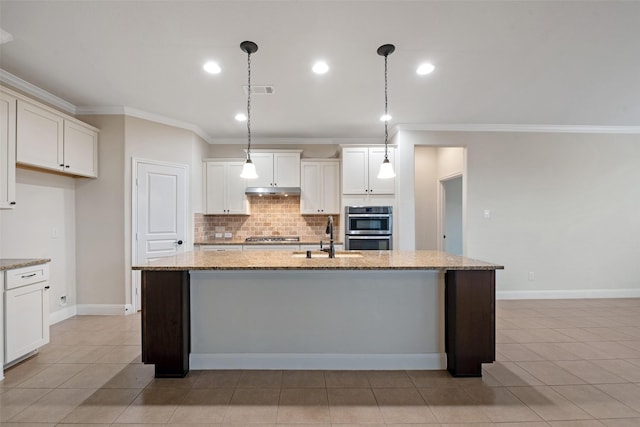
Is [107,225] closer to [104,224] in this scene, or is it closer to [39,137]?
[104,224]

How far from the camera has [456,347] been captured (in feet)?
7.57

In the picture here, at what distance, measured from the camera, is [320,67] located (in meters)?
2.78

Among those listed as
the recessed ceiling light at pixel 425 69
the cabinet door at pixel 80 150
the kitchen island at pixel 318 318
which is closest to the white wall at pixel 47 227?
the cabinet door at pixel 80 150

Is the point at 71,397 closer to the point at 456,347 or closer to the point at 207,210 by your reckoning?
the point at 456,347

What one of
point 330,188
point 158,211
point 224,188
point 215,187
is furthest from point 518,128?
point 158,211

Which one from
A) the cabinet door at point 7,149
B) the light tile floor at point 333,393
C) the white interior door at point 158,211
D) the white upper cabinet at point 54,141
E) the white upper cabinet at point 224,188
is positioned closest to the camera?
the light tile floor at point 333,393

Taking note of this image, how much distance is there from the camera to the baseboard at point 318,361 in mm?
2426

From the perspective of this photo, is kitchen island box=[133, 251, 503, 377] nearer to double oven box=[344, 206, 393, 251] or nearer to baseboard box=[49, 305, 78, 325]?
double oven box=[344, 206, 393, 251]

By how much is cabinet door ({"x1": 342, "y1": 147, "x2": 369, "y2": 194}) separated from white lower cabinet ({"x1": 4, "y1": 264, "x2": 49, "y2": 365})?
11.9ft

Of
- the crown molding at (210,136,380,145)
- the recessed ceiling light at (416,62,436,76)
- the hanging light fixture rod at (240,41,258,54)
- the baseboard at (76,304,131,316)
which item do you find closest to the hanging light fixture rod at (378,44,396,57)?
the recessed ceiling light at (416,62,436,76)

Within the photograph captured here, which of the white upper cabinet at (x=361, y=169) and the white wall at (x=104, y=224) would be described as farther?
the white upper cabinet at (x=361, y=169)

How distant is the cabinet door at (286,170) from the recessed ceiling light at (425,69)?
2424mm

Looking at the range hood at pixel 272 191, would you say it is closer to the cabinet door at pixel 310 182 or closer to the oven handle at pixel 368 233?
the cabinet door at pixel 310 182

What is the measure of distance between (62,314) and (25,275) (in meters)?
1.39
